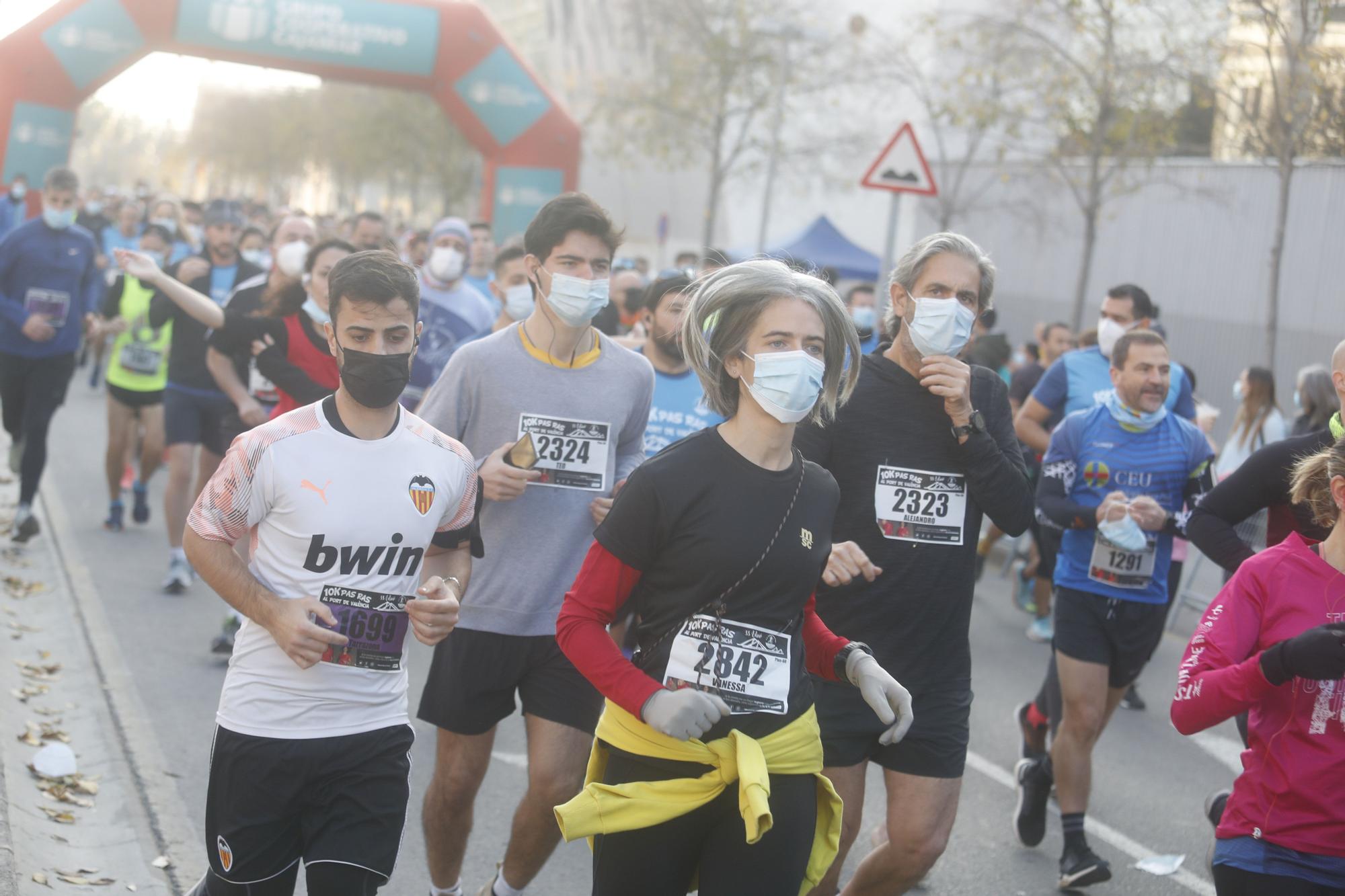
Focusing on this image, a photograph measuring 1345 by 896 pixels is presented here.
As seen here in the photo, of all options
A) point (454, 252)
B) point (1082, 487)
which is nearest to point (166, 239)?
point (454, 252)

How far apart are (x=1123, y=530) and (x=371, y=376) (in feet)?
10.1

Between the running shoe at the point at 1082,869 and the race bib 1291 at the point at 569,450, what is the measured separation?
228 centimetres

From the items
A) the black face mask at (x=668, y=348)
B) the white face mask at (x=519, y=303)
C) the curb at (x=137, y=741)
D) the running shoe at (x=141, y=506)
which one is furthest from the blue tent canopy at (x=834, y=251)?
the black face mask at (x=668, y=348)

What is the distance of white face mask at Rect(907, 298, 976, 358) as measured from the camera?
13.5 feet

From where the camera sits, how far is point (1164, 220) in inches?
1022

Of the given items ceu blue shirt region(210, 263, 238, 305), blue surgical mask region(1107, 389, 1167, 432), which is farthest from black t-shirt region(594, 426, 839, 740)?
ceu blue shirt region(210, 263, 238, 305)

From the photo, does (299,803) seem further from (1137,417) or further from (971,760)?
(971,760)

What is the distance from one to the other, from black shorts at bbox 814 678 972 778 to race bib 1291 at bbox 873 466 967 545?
45 centimetres

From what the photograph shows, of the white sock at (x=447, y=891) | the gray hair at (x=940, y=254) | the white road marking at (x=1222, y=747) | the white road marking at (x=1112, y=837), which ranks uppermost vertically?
the gray hair at (x=940, y=254)

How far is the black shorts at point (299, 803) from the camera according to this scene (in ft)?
10.8

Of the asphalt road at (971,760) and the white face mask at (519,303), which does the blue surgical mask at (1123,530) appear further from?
the white face mask at (519,303)

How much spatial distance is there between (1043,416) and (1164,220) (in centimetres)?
2028

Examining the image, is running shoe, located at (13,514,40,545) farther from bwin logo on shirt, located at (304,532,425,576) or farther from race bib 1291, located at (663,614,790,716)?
race bib 1291, located at (663,614,790,716)

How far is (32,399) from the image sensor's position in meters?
9.16
